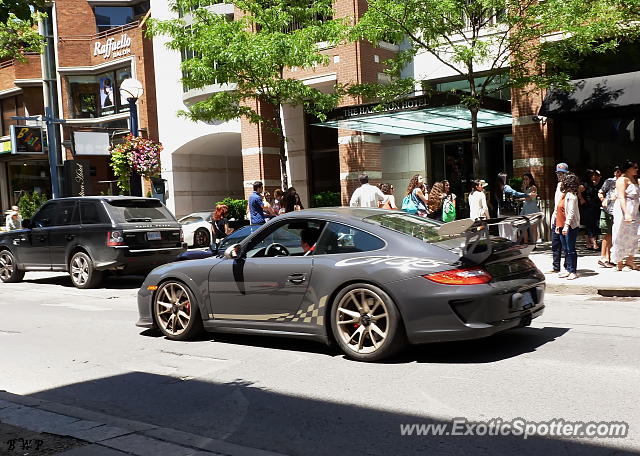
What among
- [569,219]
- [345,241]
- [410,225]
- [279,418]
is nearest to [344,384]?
[279,418]

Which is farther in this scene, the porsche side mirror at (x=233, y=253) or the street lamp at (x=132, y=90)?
the street lamp at (x=132, y=90)

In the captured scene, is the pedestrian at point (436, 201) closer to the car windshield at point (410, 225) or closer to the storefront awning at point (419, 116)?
the storefront awning at point (419, 116)

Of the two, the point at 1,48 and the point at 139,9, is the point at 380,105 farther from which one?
the point at 139,9

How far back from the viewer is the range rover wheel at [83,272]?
1240 centimetres

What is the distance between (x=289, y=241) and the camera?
6.65 m

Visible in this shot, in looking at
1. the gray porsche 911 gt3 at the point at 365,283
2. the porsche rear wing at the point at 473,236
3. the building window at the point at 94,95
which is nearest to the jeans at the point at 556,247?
the gray porsche 911 gt3 at the point at 365,283

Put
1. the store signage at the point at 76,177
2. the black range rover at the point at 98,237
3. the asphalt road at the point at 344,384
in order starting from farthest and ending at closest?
1. the store signage at the point at 76,177
2. the black range rover at the point at 98,237
3. the asphalt road at the point at 344,384

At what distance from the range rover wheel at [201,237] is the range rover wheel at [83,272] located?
8385mm

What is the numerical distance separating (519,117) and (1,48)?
18741 mm

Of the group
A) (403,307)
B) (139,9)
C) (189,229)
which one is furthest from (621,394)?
(139,9)

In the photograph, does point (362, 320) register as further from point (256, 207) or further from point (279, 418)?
point (256, 207)

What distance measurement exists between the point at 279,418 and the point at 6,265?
12.0 meters

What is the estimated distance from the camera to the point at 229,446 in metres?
3.90

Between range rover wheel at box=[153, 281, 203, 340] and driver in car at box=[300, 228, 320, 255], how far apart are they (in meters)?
1.51
